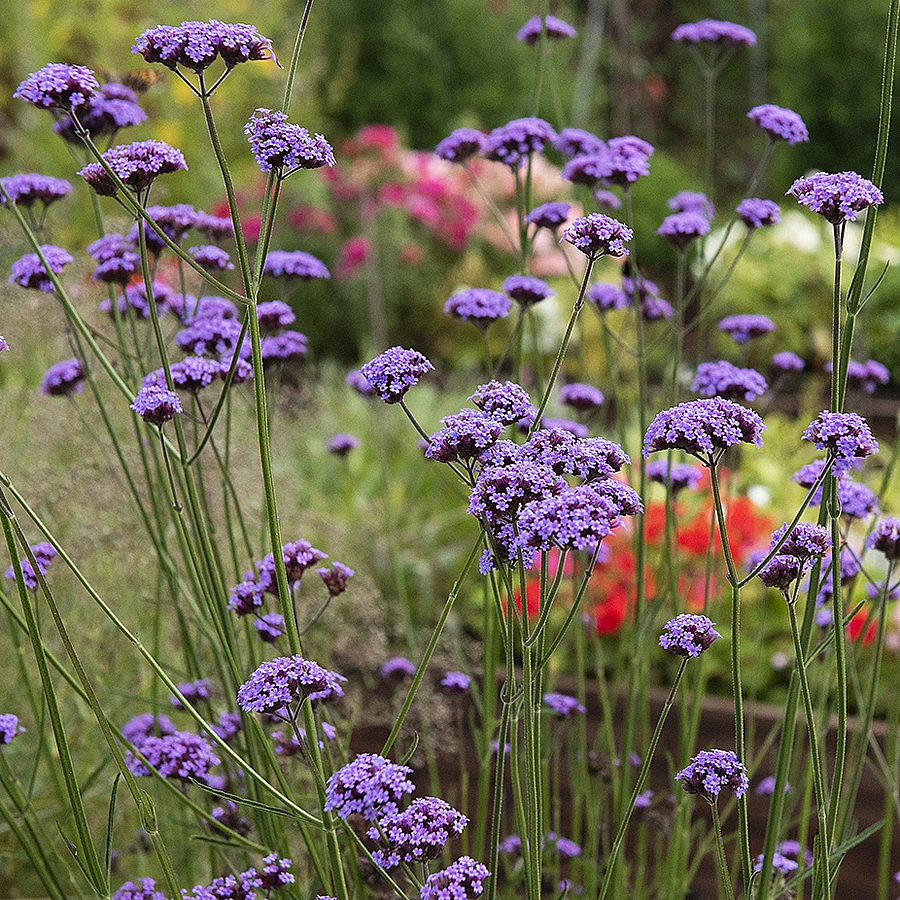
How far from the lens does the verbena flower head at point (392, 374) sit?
3.30ft

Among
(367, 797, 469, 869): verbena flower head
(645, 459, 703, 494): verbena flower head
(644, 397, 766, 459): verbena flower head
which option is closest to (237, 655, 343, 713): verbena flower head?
(367, 797, 469, 869): verbena flower head

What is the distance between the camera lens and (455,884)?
3.14 feet

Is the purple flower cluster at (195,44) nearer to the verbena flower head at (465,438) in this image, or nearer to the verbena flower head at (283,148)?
the verbena flower head at (283,148)

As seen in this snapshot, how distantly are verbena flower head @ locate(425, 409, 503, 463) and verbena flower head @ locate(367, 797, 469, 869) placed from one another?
298 millimetres

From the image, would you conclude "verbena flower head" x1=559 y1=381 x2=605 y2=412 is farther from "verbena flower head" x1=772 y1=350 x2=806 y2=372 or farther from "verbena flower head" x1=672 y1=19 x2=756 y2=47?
"verbena flower head" x1=672 y1=19 x2=756 y2=47

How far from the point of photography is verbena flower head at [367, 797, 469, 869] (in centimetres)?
95

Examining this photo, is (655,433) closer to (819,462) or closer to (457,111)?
(819,462)

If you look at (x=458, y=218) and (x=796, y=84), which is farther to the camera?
(x=796, y=84)

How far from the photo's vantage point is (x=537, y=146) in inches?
63.9

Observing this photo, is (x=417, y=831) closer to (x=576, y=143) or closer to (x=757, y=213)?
(x=757, y=213)

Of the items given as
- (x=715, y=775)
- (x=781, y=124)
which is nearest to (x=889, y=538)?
(x=715, y=775)

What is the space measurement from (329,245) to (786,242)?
2.20 metres

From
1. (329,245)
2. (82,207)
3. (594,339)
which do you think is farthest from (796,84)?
(82,207)

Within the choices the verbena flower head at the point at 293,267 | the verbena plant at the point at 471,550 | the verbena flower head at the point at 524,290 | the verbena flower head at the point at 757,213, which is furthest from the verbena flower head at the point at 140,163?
the verbena flower head at the point at 757,213
